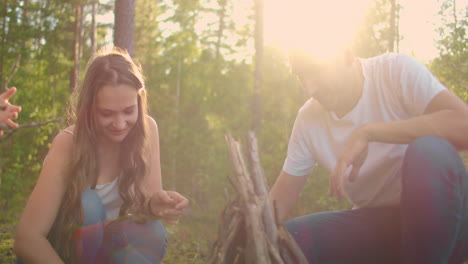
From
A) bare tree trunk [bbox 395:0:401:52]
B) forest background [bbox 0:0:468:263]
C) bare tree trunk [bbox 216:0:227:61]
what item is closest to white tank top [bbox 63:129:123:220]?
forest background [bbox 0:0:468:263]

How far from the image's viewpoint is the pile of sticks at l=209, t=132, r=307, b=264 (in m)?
2.04

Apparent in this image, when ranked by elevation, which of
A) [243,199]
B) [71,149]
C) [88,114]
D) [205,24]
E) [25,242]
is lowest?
[25,242]

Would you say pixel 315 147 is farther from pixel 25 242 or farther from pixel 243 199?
pixel 25 242

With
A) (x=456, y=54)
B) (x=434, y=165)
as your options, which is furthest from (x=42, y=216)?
(x=456, y=54)

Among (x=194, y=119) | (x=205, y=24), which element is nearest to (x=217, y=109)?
(x=194, y=119)

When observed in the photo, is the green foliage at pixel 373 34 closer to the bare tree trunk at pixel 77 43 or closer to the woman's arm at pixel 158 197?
the bare tree trunk at pixel 77 43

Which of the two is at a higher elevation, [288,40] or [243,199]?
[288,40]

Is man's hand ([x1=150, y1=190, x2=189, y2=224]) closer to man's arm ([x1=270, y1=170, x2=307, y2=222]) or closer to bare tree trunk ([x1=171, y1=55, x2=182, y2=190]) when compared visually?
man's arm ([x1=270, y1=170, x2=307, y2=222])

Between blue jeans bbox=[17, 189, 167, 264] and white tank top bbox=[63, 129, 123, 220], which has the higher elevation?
white tank top bbox=[63, 129, 123, 220]

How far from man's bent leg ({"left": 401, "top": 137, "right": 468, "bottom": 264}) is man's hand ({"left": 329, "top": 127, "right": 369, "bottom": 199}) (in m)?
0.20

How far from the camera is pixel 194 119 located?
22.2m

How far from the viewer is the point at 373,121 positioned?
260 centimetres

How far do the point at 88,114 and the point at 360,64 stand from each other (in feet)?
5.22

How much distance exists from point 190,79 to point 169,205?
21200mm
